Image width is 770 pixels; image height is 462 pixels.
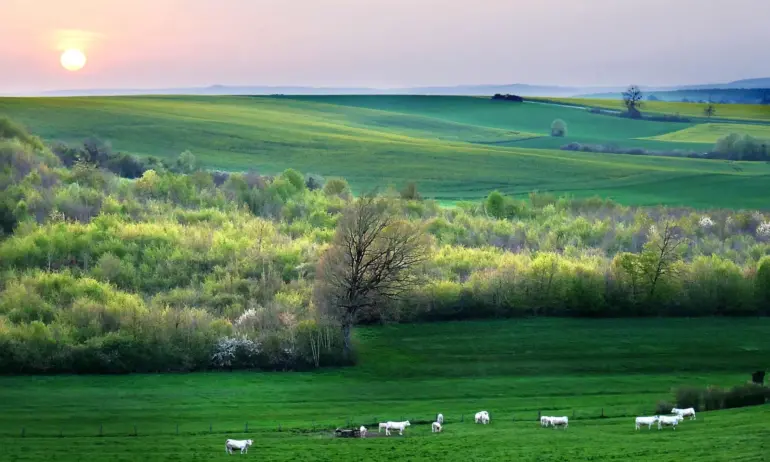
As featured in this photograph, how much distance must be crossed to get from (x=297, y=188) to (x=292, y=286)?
3939 centimetres

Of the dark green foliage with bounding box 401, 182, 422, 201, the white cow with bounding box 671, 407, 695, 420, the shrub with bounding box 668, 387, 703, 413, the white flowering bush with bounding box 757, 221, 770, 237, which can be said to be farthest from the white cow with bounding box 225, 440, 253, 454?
the dark green foliage with bounding box 401, 182, 422, 201

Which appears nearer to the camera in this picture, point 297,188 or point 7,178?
point 7,178

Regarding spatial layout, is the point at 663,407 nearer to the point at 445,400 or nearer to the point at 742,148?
the point at 445,400

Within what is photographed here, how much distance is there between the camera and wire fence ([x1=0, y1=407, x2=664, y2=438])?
143 feet

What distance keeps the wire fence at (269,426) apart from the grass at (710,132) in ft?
405

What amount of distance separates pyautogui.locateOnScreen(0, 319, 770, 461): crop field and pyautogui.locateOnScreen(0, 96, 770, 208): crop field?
52.8 metres

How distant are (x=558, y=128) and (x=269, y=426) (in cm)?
13938

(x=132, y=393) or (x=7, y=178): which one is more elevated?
(x=7, y=178)

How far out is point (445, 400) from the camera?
2067 inches

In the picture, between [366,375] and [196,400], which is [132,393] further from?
[366,375]

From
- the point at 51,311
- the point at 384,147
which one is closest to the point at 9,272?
the point at 51,311

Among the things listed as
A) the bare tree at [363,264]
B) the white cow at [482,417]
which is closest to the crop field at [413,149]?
the bare tree at [363,264]

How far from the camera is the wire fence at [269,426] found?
4361cm

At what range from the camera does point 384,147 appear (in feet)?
482
